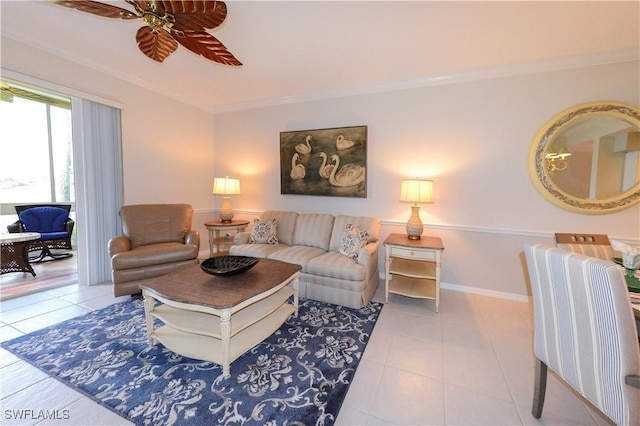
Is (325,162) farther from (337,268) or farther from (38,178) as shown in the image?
(38,178)

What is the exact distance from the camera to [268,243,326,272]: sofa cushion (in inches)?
110

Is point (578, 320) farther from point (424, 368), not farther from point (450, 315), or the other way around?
point (450, 315)

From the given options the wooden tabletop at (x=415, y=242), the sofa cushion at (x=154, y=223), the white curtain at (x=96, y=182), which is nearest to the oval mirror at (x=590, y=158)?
the wooden tabletop at (x=415, y=242)

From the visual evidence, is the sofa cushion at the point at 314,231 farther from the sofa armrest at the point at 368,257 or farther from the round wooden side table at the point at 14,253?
the round wooden side table at the point at 14,253

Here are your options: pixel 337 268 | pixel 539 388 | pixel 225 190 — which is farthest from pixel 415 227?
pixel 225 190

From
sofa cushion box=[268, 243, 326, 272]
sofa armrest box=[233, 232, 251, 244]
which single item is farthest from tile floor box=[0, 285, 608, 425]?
sofa armrest box=[233, 232, 251, 244]

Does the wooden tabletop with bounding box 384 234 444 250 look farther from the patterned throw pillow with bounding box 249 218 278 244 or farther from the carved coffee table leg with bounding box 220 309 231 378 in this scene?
the carved coffee table leg with bounding box 220 309 231 378

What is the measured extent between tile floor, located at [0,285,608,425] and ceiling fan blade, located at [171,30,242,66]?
2395mm

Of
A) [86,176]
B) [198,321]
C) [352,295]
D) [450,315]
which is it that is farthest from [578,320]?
[86,176]

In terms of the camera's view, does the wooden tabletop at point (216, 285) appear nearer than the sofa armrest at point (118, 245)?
Yes

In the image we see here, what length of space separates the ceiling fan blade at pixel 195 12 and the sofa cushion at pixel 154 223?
2.43 m

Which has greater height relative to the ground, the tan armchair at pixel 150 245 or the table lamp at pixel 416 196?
the table lamp at pixel 416 196

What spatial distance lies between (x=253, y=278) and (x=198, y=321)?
0.48m

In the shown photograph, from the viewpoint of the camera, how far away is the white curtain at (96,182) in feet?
9.78
